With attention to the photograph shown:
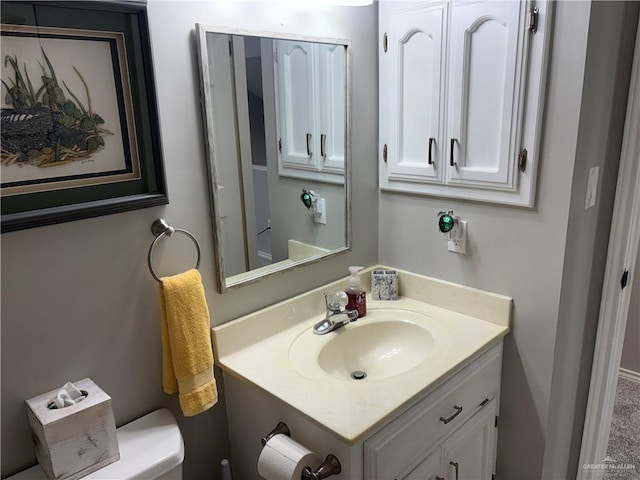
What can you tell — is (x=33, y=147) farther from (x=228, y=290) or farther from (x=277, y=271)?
(x=277, y=271)

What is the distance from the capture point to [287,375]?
1.32 m

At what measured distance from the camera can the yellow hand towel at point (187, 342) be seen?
123cm

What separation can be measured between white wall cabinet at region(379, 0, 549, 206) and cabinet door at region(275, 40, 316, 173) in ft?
0.98

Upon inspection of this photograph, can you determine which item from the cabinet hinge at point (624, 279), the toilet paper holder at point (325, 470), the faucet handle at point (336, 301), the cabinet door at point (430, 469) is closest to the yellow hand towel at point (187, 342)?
the toilet paper holder at point (325, 470)

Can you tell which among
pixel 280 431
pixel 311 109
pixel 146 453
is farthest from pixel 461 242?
pixel 146 453

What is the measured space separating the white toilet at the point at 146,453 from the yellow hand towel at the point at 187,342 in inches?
2.9

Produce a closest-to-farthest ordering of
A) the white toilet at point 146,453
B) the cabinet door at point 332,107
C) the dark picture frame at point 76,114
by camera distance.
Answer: the dark picture frame at point 76,114 → the white toilet at point 146,453 → the cabinet door at point 332,107

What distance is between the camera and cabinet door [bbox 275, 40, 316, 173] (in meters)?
1.47

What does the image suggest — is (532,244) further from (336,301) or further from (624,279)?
(336,301)

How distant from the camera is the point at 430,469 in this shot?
136cm

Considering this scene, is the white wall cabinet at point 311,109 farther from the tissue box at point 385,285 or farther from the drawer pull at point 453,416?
the drawer pull at point 453,416

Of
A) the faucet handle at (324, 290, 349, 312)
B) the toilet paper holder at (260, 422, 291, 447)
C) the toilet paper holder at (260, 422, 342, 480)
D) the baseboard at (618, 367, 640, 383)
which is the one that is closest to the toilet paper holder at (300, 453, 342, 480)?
the toilet paper holder at (260, 422, 342, 480)

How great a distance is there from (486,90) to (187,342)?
1.10m

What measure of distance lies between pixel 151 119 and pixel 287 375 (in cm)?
75
